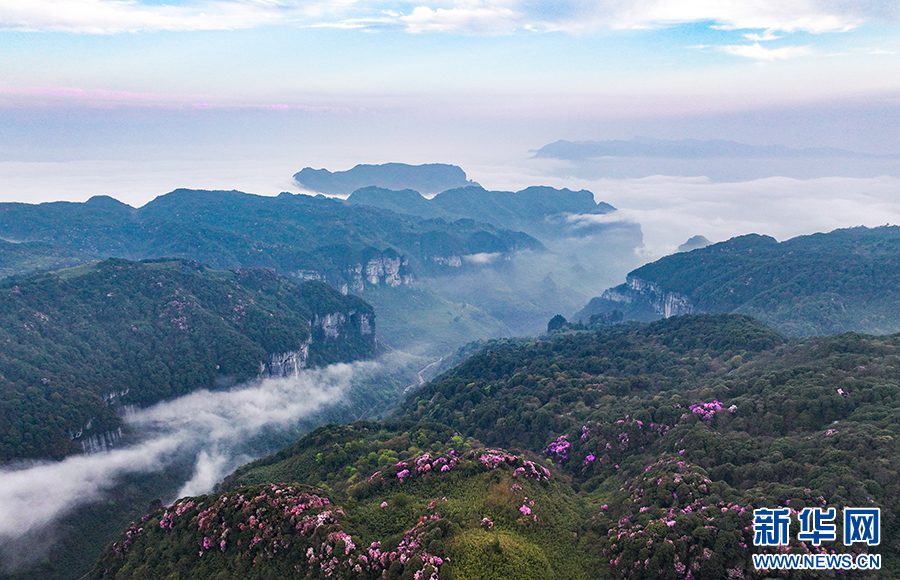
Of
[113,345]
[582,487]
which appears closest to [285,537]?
[582,487]

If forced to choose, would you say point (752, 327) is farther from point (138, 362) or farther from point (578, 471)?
point (138, 362)

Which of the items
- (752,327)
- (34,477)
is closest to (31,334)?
(34,477)

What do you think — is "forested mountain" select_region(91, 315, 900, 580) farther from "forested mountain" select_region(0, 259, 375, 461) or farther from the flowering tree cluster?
"forested mountain" select_region(0, 259, 375, 461)

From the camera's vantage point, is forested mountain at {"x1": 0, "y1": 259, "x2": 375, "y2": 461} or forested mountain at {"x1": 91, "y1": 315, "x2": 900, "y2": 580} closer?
forested mountain at {"x1": 91, "y1": 315, "x2": 900, "y2": 580}

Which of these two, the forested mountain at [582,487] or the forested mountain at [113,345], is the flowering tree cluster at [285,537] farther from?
the forested mountain at [113,345]

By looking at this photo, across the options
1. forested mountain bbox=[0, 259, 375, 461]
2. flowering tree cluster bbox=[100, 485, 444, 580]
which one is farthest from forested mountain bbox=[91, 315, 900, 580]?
forested mountain bbox=[0, 259, 375, 461]
